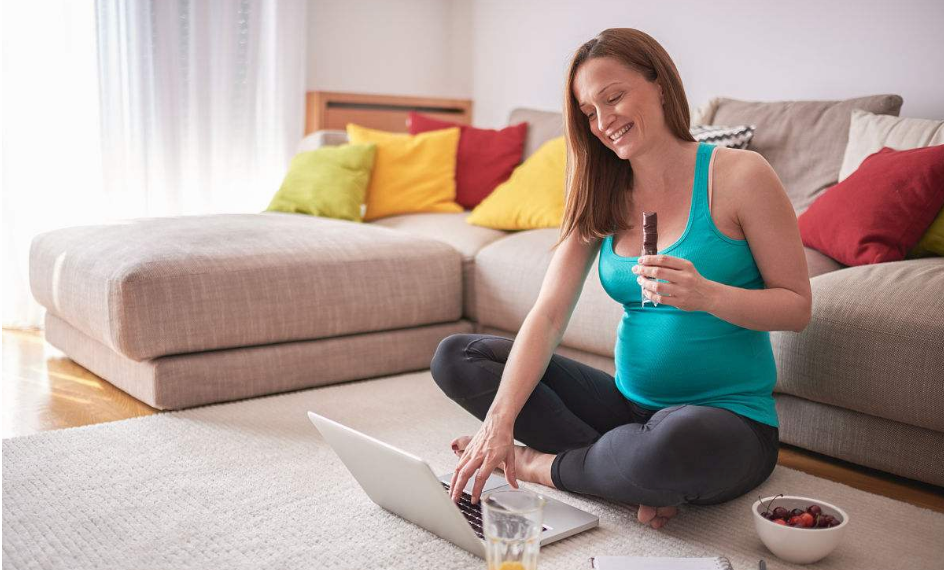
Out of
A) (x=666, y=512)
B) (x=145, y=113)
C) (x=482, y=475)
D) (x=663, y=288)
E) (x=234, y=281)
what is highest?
(x=145, y=113)

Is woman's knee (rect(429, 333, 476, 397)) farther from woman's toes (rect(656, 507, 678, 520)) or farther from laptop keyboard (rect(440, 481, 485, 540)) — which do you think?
woman's toes (rect(656, 507, 678, 520))

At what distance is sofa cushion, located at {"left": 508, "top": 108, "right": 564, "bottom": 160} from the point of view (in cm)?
354

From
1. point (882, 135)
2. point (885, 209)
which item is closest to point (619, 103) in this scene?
point (885, 209)

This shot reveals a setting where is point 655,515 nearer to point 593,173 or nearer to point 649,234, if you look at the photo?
point 649,234

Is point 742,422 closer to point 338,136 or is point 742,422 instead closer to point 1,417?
point 1,417

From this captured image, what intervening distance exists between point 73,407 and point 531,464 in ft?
4.30

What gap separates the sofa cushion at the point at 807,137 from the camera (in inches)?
104

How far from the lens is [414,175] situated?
356 cm

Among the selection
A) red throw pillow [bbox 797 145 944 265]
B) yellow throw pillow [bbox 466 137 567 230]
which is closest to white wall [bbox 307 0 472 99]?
yellow throw pillow [bbox 466 137 567 230]

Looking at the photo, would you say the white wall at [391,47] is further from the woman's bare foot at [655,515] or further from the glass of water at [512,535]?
the glass of water at [512,535]

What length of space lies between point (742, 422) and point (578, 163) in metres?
0.58

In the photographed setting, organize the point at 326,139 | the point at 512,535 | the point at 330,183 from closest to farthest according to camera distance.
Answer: the point at 512,535 → the point at 330,183 → the point at 326,139

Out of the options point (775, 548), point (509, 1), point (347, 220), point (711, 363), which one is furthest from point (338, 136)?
point (775, 548)

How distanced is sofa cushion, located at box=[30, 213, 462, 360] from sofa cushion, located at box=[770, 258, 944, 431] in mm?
1157
